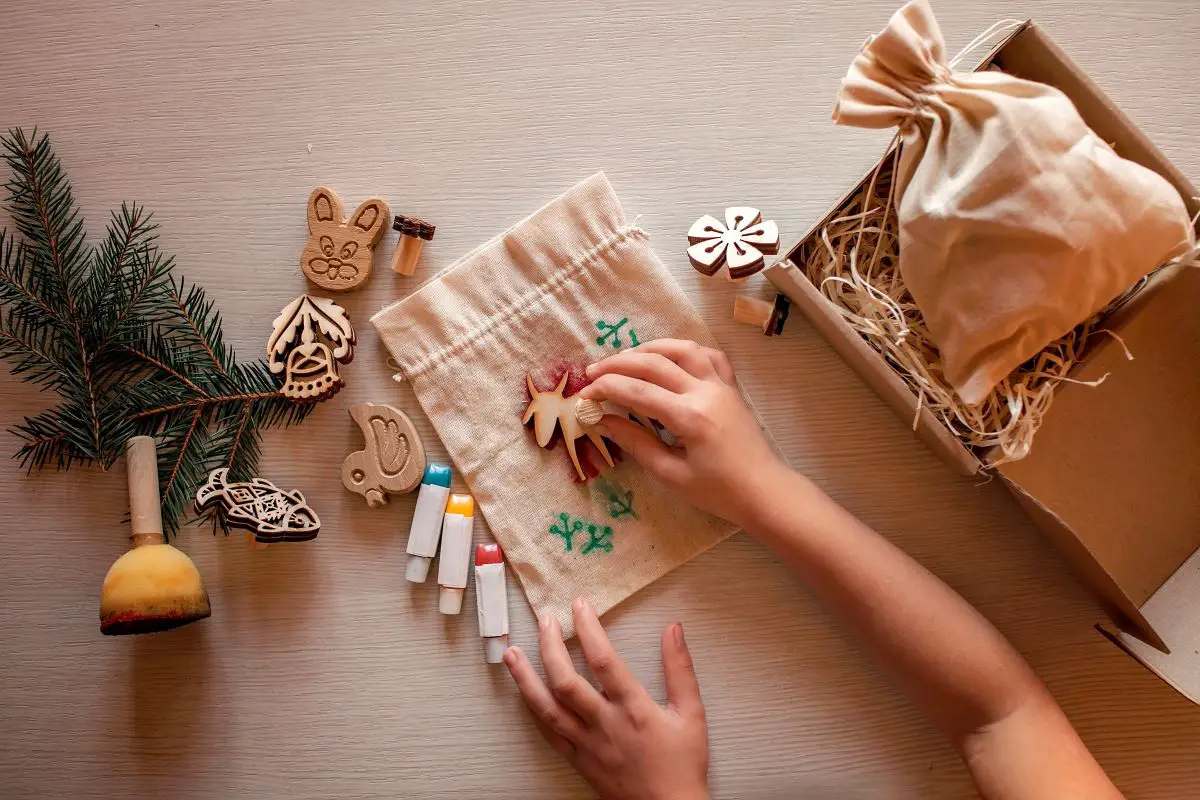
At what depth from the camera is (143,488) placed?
78 centimetres

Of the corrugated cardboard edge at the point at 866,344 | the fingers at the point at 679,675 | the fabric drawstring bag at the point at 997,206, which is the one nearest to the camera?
the fabric drawstring bag at the point at 997,206

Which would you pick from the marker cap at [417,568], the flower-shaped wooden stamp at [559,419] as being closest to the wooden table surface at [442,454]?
the marker cap at [417,568]

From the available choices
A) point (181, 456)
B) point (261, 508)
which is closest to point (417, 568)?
point (261, 508)

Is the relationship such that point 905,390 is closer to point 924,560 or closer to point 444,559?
point 924,560

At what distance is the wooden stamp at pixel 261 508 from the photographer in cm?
76

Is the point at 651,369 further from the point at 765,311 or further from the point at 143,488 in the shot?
the point at 143,488

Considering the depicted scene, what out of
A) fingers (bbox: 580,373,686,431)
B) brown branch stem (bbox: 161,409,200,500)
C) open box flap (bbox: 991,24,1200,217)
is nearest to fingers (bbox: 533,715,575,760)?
fingers (bbox: 580,373,686,431)

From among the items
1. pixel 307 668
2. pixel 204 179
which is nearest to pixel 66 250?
pixel 204 179

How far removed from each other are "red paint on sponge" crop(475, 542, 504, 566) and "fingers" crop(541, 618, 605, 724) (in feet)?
0.27

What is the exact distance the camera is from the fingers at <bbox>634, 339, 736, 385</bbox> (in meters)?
0.78

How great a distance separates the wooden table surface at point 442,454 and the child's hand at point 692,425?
6cm

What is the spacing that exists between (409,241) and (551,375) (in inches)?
7.9

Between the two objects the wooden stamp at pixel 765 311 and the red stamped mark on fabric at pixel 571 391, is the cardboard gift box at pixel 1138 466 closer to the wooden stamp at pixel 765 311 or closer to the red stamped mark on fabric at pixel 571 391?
the wooden stamp at pixel 765 311

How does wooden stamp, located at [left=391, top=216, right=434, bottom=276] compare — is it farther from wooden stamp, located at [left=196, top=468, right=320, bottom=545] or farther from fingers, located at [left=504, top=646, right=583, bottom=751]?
fingers, located at [left=504, top=646, right=583, bottom=751]
